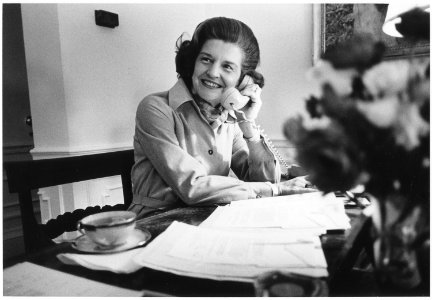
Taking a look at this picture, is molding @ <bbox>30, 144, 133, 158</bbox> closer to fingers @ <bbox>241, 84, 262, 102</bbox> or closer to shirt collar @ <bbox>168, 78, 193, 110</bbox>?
shirt collar @ <bbox>168, 78, 193, 110</bbox>

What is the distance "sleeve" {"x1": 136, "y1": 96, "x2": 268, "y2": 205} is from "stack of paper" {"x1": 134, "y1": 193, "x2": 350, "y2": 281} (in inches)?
5.4

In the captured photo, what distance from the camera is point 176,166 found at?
0.96 m

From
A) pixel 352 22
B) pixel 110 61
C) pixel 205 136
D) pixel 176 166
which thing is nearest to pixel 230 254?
pixel 176 166

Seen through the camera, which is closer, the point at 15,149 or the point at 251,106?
the point at 251,106

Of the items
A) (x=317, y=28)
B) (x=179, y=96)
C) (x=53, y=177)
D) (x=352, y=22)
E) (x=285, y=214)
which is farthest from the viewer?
(x=317, y=28)

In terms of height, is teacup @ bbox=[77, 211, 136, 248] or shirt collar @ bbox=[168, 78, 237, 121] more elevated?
shirt collar @ bbox=[168, 78, 237, 121]

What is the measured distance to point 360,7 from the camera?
1.95m

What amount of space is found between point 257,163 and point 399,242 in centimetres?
89

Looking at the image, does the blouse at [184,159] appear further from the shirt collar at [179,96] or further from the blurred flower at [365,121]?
the blurred flower at [365,121]

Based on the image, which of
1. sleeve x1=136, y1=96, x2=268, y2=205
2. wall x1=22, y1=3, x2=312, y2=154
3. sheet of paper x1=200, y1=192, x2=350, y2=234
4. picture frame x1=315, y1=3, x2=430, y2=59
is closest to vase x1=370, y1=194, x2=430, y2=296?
sheet of paper x1=200, y1=192, x2=350, y2=234

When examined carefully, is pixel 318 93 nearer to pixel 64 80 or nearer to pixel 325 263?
pixel 325 263

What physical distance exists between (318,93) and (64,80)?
1363mm

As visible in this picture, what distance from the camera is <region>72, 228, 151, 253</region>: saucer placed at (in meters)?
0.54

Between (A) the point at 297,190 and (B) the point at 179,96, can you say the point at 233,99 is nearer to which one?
(B) the point at 179,96
